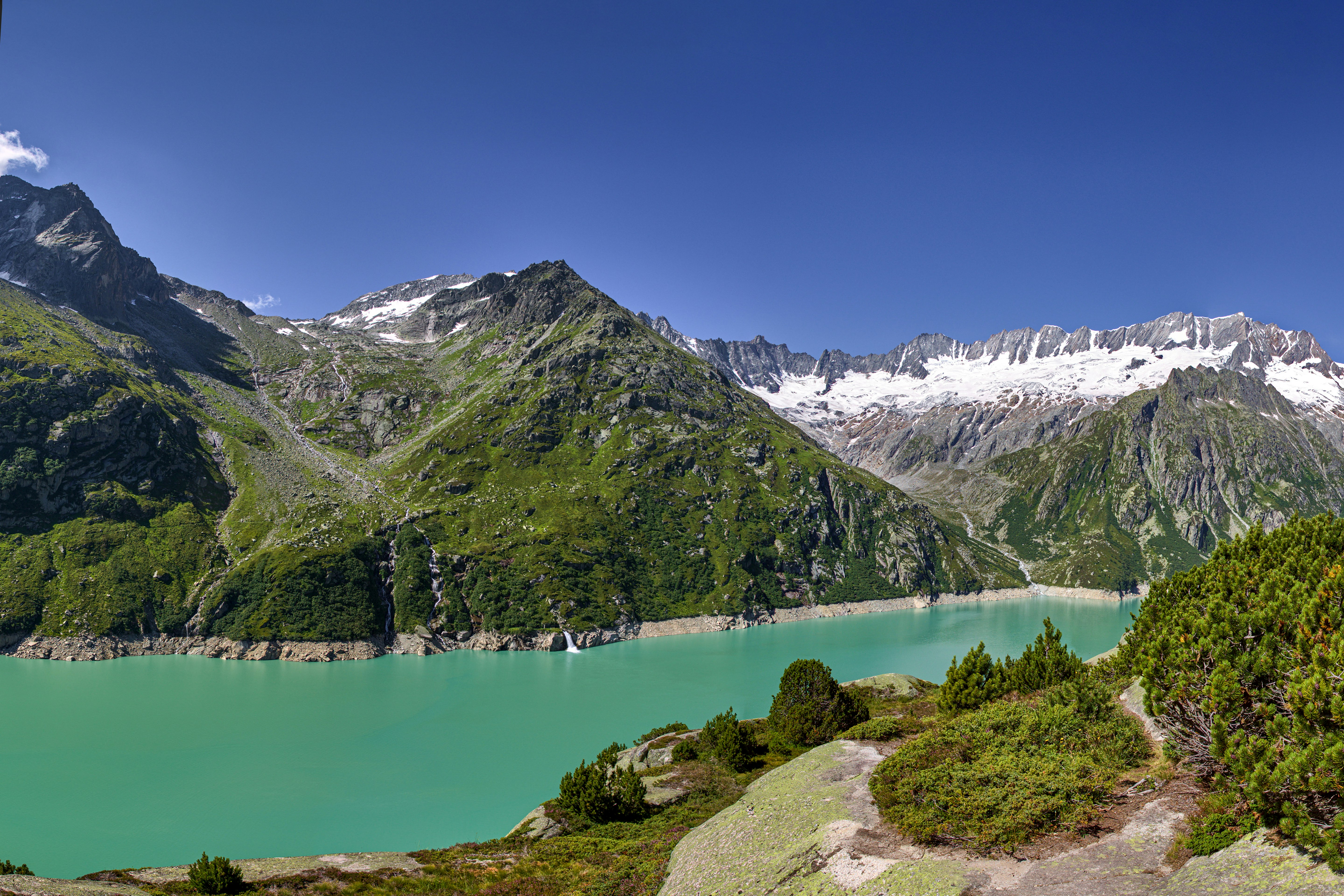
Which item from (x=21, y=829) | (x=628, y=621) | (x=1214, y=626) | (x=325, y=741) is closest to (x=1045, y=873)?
(x=1214, y=626)

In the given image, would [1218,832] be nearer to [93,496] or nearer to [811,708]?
[811,708]

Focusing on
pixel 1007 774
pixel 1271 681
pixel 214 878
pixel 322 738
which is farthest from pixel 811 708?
pixel 322 738

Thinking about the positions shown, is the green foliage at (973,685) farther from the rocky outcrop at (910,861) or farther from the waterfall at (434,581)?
the waterfall at (434,581)

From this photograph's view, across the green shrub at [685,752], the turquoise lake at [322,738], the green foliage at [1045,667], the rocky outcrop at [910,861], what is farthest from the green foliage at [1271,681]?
the green shrub at [685,752]

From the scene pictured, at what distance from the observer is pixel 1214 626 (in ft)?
47.9

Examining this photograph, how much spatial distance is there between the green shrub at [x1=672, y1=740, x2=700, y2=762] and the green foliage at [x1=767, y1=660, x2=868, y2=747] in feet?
16.1

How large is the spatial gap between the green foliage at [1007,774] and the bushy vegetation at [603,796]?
1324 centimetres

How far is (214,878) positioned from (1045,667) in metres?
33.1

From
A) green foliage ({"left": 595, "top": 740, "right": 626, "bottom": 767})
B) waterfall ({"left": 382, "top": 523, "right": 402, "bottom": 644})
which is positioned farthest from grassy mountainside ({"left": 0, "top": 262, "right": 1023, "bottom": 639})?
green foliage ({"left": 595, "top": 740, "right": 626, "bottom": 767})

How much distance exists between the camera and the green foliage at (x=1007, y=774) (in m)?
14.0

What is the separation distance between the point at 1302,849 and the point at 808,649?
131255 mm

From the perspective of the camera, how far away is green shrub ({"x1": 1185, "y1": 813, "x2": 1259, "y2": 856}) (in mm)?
11086

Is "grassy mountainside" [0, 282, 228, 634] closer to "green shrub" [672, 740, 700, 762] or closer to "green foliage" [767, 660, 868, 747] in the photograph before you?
"green shrub" [672, 740, 700, 762]

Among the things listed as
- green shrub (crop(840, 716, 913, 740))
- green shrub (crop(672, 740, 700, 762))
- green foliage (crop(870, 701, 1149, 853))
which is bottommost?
green shrub (crop(672, 740, 700, 762))
